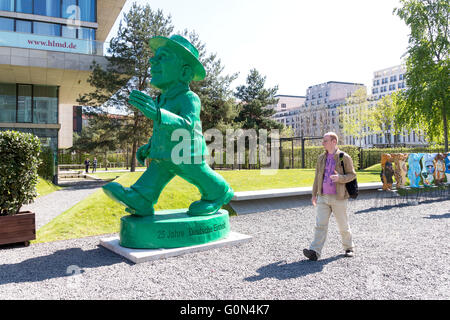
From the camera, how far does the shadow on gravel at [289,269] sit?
3.49 meters

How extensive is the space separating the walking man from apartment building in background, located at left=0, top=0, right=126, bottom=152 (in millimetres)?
15710

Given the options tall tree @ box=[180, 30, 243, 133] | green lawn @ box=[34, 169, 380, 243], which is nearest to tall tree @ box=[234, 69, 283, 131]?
tall tree @ box=[180, 30, 243, 133]

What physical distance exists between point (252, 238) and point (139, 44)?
17315mm

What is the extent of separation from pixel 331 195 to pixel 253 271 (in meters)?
1.46

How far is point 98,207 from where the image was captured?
22.3 ft

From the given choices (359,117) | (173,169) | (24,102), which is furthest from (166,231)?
(359,117)

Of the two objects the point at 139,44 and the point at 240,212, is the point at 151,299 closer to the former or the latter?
the point at 240,212

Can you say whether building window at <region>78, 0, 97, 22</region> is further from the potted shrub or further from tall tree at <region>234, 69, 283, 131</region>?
the potted shrub

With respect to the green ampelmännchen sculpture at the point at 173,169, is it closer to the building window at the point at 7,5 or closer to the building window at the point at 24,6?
the building window at the point at 24,6

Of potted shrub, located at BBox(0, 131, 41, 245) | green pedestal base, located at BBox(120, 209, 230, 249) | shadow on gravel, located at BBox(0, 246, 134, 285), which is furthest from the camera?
potted shrub, located at BBox(0, 131, 41, 245)

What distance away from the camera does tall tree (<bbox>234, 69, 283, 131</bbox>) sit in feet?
84.2

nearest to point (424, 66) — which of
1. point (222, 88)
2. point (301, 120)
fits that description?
point (222, 88)

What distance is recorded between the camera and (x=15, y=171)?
16.6 feet

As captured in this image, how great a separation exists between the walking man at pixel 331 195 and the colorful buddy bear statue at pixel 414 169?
761cm
